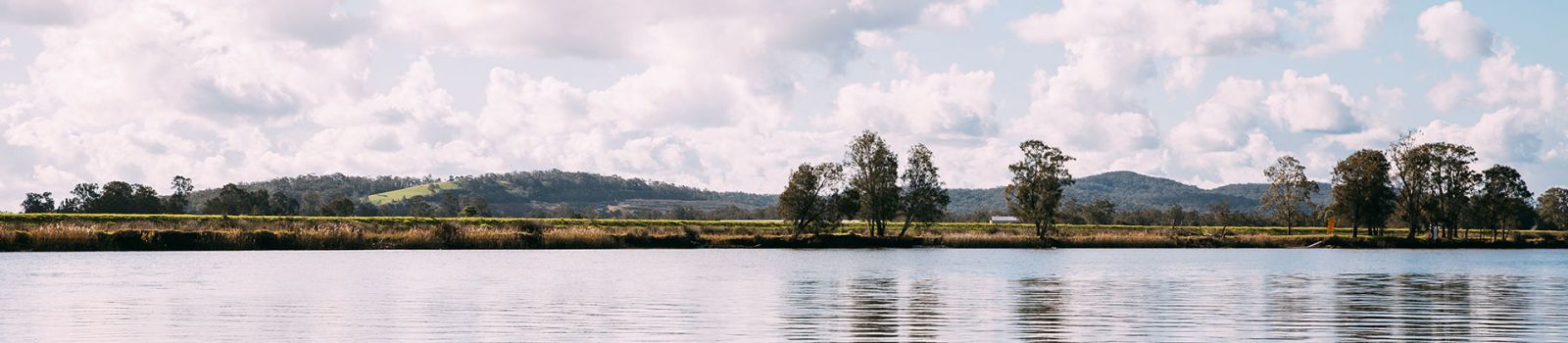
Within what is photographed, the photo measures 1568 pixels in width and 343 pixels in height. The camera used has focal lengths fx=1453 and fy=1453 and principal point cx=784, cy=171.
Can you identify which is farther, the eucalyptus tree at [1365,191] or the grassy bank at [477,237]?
the eucalyptus tree at [1365,191]

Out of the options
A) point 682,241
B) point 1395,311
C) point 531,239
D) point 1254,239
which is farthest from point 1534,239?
point 1395,311

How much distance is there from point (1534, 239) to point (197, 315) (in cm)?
12937

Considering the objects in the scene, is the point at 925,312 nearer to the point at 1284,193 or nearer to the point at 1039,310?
the point at 1039,310

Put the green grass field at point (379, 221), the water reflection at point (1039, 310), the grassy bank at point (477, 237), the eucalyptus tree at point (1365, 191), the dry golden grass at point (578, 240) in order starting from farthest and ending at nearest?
the eucalyptus tree at point (1365, 191) < the dry golden grass at point (578, 240) < the green grass field at point (379, 221) < the grassy bank at point (477, 237) < the water reflection at point (1039, 310)

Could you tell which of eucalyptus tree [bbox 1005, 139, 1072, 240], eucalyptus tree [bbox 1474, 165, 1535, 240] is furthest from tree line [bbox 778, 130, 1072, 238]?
eucalyptus tree [bbox 1474, 165, 1535, 240]

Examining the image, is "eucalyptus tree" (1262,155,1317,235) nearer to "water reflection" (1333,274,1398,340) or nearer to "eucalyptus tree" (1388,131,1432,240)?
"eucalyptus tree" (1388,131,1432,240)

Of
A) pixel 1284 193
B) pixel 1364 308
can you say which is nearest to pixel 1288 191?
pixel 1284 193

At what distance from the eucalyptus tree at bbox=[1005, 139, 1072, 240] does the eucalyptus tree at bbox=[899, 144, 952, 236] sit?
27.8 ft

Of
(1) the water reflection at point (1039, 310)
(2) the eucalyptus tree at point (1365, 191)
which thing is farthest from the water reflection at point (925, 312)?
(2) the eucalyptus tree at point (1365, 191)

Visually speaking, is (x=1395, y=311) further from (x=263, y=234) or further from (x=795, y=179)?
(x=795, y=179)

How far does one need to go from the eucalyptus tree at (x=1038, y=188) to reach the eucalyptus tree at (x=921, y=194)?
848cm

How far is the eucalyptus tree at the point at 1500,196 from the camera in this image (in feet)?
414

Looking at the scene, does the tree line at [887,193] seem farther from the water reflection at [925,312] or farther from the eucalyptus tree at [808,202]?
the water reflection at [925,312]

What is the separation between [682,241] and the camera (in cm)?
9212
